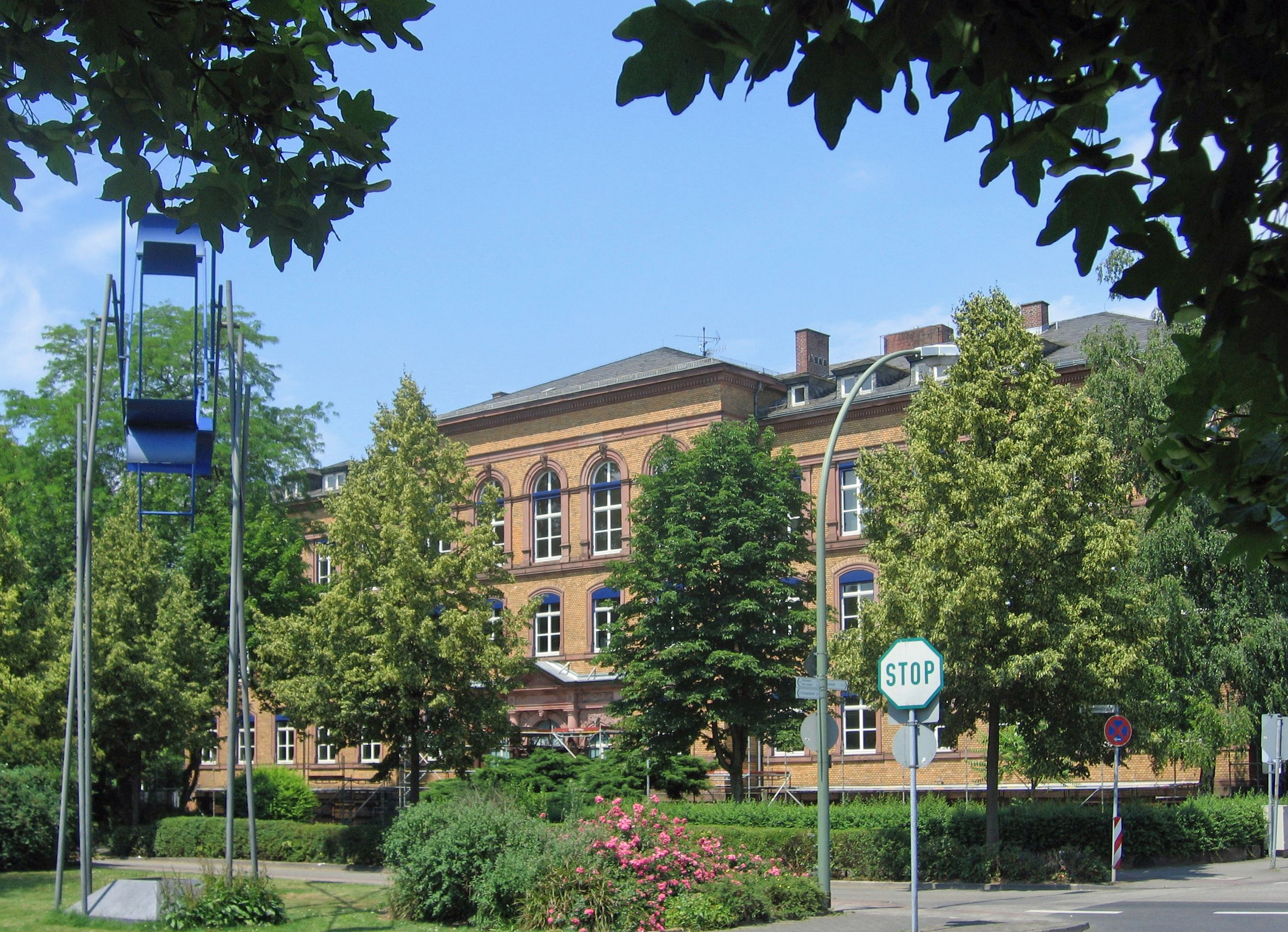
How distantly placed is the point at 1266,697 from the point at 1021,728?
313 inches

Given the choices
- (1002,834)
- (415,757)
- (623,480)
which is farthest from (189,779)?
(1002,834)

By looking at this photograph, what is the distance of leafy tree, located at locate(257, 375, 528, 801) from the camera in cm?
3016

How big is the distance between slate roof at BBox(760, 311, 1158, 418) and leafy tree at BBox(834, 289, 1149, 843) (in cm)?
1542

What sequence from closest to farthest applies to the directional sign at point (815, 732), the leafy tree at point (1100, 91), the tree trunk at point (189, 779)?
the leafy tree at point (1100, 91) → the directional sign at point (815, 732) → the tree trunk at point (189, 779)

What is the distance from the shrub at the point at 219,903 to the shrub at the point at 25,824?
525 inches

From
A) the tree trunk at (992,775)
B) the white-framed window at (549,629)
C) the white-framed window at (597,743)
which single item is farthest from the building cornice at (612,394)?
the tree trunk at (992,775)

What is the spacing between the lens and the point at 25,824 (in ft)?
97.2

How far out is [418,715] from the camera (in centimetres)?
3109

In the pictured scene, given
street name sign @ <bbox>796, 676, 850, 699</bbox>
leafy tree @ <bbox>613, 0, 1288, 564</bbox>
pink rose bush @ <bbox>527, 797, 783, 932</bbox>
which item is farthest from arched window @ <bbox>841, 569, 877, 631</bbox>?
leafy tree @ <bbox>613, 0, 1288, 564</bbox>

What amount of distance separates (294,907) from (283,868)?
10.7m

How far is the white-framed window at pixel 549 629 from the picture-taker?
49.5 metres

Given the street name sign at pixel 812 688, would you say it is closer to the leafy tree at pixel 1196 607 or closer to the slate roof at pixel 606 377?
the leafy tree at pixel 1196 607

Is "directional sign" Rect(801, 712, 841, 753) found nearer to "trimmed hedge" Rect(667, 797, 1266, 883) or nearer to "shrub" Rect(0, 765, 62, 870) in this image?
"trimmed hedge" Rect(667, 797, 1266, 883)

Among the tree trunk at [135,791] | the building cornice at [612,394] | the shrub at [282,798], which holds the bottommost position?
the shrub at [282,798]
